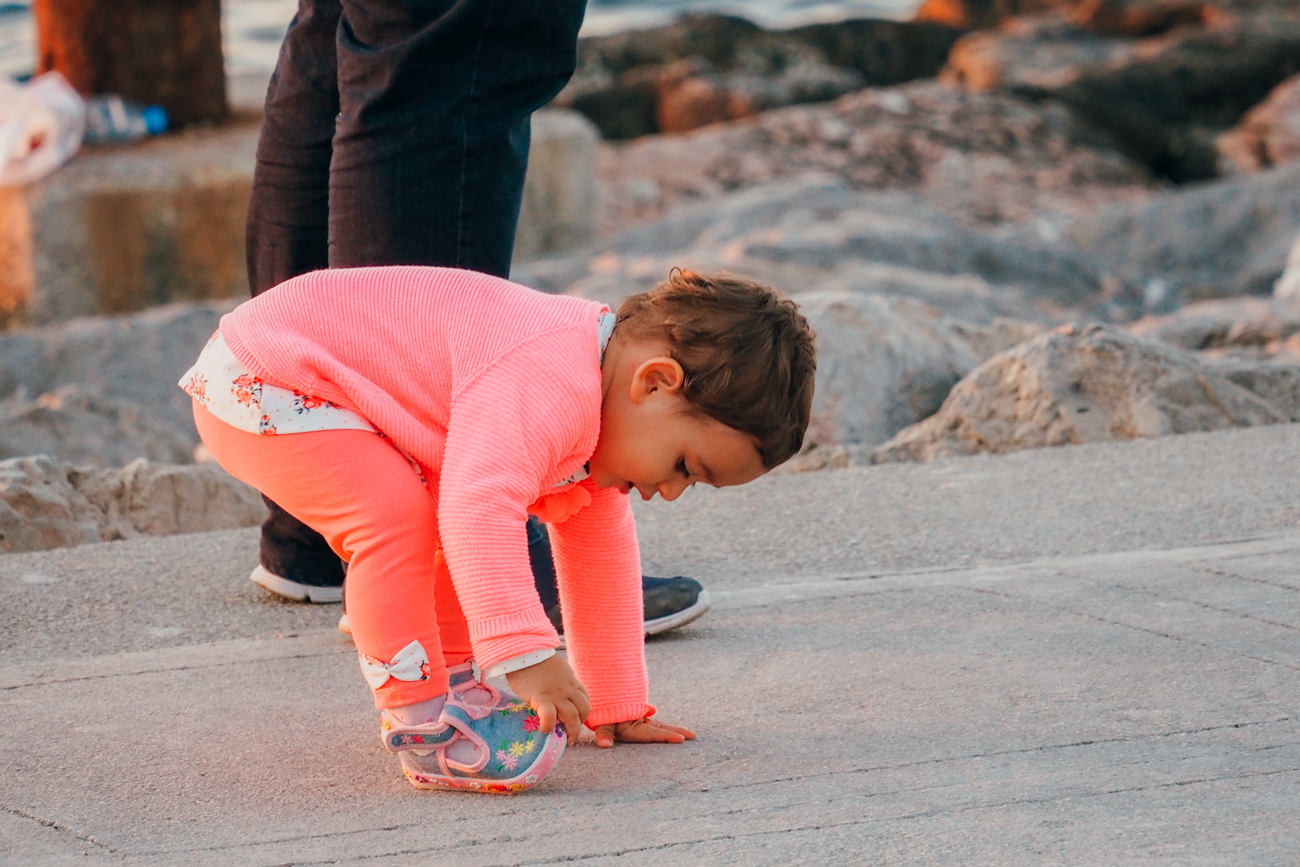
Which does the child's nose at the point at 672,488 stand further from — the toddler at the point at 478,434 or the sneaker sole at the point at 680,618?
the sneaker sole at the point at 680,618

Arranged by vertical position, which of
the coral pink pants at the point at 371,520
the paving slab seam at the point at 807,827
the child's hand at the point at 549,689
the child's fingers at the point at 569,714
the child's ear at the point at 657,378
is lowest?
the paving slab seam at the point at 807,827

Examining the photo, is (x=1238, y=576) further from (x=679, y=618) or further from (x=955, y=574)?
(x=679, y=618)

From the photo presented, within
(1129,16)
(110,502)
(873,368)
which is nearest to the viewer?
(110,502)

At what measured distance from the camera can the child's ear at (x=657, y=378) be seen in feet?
5.29

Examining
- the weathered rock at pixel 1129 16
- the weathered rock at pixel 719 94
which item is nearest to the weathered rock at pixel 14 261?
the weathered rock at pixel 719 94

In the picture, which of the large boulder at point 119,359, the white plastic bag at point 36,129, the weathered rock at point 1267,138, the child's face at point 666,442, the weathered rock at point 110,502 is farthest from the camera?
the weathered rock at point 1267,138

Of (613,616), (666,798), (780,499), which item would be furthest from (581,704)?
(780,499)

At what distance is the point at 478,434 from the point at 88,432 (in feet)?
8.30

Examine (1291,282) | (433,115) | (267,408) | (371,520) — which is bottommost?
(1291,282)

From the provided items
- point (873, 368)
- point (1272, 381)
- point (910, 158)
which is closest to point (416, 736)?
point (873, 368)

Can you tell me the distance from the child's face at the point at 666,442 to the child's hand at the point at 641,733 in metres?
0.28

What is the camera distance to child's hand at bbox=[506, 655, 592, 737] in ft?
5.03

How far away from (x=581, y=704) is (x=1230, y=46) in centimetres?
1271

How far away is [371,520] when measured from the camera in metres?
1.59
